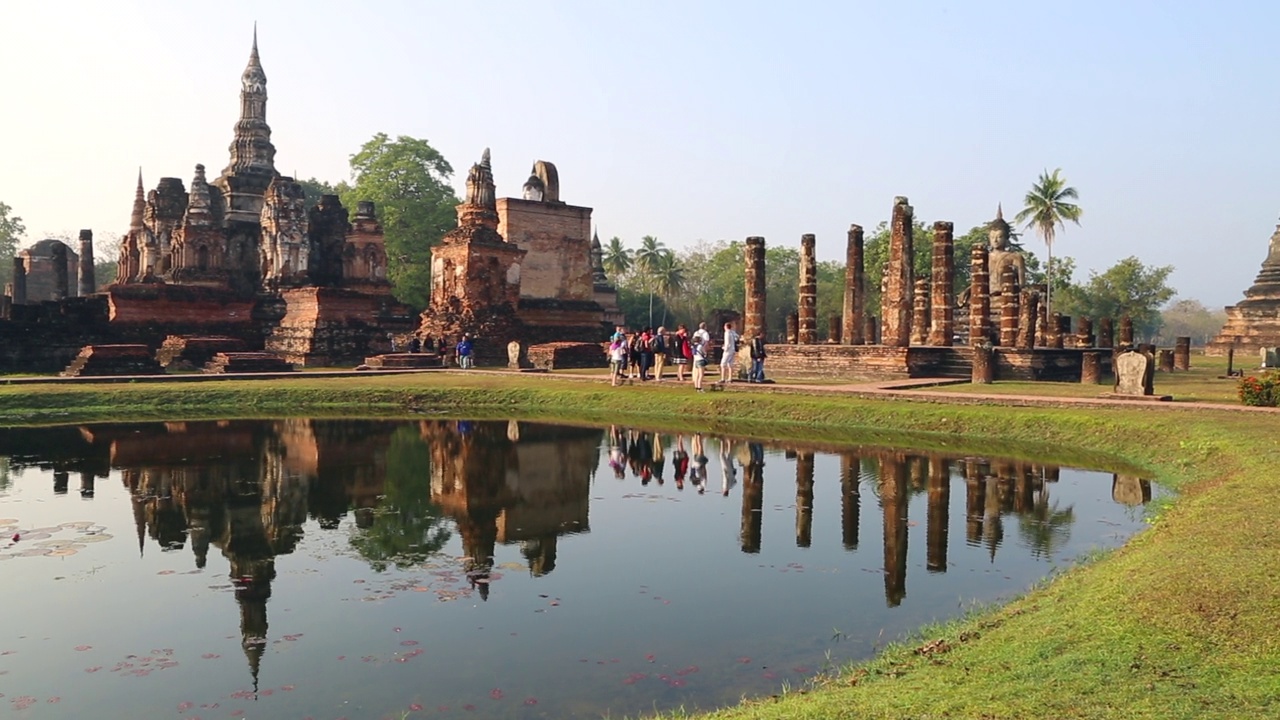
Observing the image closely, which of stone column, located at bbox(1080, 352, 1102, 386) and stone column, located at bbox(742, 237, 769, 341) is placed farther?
stone column, located at bbox(742, 237, 769, 341)

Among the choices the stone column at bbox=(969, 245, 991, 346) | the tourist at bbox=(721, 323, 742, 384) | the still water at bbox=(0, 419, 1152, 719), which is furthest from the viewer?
the stone column at bbox=(969, 245, 991, 346)

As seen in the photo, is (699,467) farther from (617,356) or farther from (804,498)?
(617,356)

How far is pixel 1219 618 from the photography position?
5.67m

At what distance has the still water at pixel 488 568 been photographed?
598 centimetres

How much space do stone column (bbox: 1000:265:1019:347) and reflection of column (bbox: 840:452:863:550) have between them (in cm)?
1613

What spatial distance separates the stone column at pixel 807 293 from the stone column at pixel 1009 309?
544 cm

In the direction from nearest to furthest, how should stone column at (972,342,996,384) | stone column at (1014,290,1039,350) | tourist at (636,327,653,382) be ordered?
stone column at (972,342,996,384)
tourist at (636,327,653,382)
stone column at (1014,290,1039,350)

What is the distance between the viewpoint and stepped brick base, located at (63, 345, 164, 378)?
25.5m

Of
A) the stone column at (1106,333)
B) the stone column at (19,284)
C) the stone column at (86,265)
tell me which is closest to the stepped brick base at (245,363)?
the stone column at (19,284)

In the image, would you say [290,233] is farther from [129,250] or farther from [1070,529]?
[1070,529]

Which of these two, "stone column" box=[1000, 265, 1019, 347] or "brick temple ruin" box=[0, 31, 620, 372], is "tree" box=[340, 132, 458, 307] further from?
"stone column" box=[1000, 265, 1019, 347]

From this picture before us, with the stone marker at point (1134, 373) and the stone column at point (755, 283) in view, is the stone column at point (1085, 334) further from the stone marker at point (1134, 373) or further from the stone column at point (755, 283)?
the stone marker at point (1134, 373)

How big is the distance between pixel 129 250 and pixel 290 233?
1197 centimetres

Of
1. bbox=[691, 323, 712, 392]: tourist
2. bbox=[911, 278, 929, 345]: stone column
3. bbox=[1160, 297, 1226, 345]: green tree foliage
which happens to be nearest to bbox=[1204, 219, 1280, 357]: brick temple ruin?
bbox=[911, 278, 929, 345]: stone column
